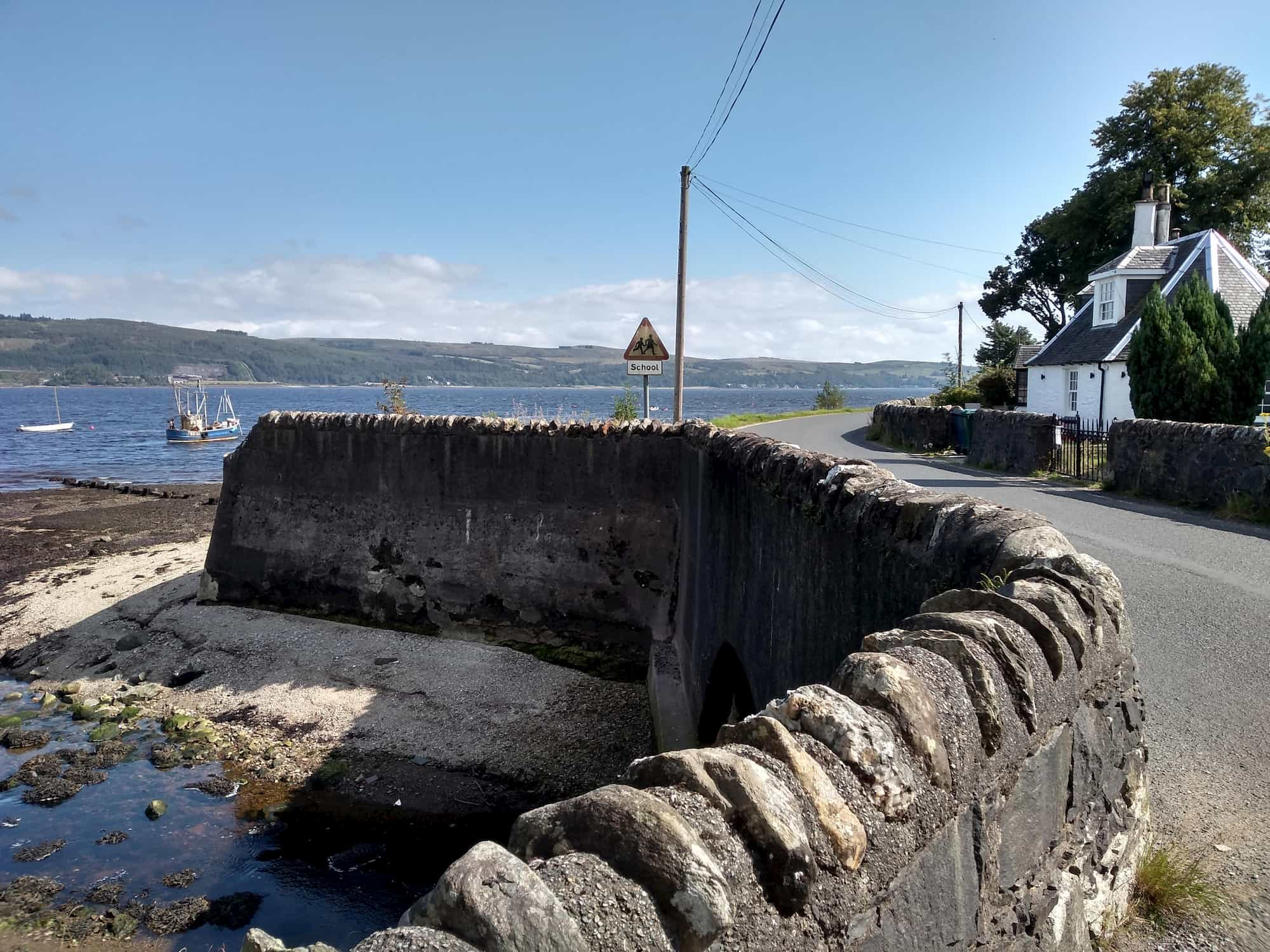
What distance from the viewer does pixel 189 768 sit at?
892 cm

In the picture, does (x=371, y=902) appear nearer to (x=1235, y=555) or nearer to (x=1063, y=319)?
(x=1235, y=555)

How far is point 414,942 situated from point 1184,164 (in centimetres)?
4644

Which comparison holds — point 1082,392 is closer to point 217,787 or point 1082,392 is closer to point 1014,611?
point 217,787

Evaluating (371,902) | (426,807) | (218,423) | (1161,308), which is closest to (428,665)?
(426,807)

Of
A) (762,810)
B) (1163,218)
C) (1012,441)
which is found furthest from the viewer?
(1163,218)

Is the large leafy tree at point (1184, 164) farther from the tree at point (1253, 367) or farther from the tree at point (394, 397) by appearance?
the tree at point (394, 397)

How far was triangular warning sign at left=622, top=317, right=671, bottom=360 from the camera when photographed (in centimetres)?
1310

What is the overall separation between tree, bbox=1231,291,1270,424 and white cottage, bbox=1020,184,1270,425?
5383 millimetres

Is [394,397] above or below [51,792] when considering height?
above

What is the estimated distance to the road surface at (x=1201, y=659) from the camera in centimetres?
389

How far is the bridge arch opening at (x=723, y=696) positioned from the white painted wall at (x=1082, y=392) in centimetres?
2172

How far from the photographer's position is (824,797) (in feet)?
6.37

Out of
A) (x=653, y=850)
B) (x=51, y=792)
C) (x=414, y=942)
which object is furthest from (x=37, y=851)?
(x=653, y=850)

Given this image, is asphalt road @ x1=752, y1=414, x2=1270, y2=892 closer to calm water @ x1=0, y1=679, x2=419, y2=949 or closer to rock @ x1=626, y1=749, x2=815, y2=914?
rock @ x1=626, y1=749, x2=815, y2=914
